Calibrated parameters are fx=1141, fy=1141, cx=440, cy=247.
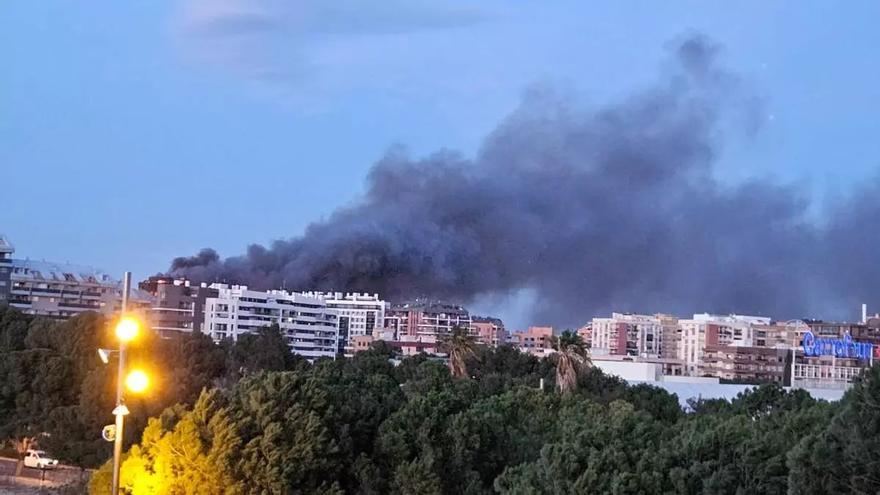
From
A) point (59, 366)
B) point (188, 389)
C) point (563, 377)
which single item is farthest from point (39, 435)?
point (563, 377)

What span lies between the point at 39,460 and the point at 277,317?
305 ft

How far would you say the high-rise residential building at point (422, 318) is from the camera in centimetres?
17888

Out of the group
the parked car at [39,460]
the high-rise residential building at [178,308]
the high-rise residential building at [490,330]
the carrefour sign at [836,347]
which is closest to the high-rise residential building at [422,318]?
the high-rise residential building at [490,330]

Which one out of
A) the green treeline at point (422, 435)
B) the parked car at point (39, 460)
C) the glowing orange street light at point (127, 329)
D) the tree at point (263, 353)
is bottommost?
the parked car at point (39, 460)

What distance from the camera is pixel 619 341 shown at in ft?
537

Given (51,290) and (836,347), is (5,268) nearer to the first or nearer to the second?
(51,290)

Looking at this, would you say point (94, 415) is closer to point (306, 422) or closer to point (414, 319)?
point (306, 422)

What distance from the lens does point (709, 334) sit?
479 ft

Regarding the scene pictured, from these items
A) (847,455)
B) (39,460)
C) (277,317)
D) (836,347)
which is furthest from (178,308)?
(847,455)

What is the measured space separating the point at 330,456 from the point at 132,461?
4.93 metres

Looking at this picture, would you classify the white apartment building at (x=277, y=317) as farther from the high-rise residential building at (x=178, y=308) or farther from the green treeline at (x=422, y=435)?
the green treeline at (x=422, y=435)

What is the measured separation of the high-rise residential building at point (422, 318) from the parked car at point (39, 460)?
12299 cm

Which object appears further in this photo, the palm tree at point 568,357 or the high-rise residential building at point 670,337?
the high-rise residential building at point 670,337

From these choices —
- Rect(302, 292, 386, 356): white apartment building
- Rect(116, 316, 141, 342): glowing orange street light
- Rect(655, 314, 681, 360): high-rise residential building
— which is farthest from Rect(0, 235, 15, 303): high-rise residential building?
Rect(116, 316, 141, 342): glowing orange street light
